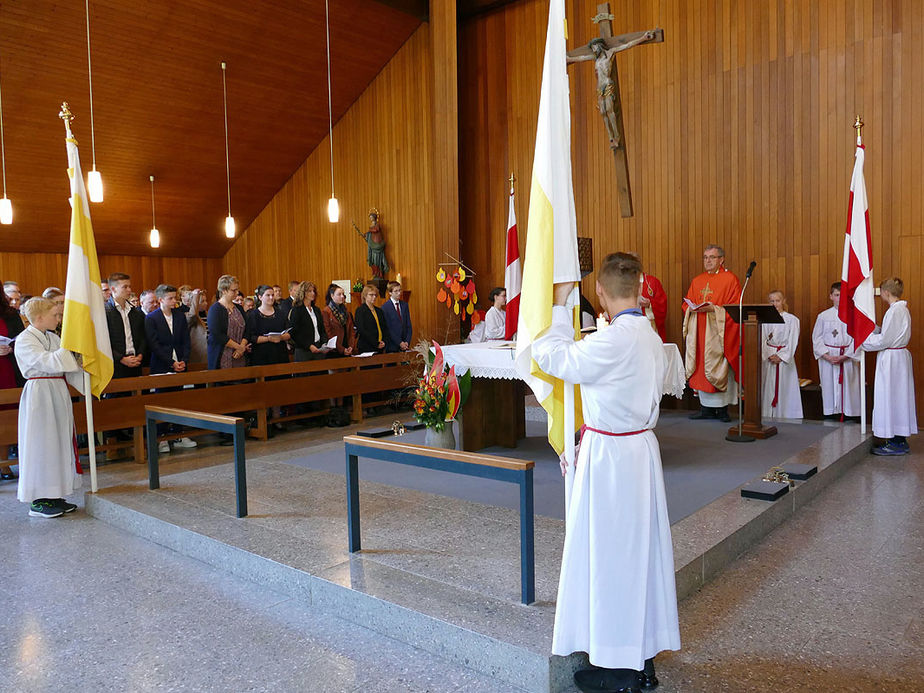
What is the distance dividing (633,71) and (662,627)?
7.93 m

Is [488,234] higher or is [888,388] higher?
[488,234]

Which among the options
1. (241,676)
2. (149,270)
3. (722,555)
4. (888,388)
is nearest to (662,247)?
(888,388)

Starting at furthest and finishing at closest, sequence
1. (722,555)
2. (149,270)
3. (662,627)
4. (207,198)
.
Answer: (149,270) < (207,198) < (722,555) < (662,627)

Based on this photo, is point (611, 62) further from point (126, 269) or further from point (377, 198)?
point (126, 269)

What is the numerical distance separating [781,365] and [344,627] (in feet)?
19.0

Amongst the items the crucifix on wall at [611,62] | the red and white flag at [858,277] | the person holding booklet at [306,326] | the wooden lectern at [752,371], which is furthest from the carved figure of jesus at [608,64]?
the person holding booklet at [306,326]

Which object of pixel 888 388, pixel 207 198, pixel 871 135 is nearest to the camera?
pixel 888 388

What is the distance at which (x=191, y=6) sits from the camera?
948 cm

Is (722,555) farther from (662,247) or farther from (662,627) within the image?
(662,247)

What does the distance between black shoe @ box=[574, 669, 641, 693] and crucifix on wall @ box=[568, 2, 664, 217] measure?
506 centimetres

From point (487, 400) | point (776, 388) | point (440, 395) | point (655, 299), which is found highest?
point (655, 299)

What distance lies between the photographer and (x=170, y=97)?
10.6 meters

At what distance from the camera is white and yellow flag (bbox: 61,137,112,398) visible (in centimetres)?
489

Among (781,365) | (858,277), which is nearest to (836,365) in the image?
(781,365)
